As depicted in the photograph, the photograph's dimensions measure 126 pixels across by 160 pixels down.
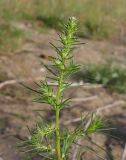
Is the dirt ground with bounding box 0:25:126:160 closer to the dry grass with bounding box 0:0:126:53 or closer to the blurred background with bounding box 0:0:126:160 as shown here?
the blurred background with bounding box 0:0:126:160

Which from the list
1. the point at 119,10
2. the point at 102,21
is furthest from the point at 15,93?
the point at 119,10

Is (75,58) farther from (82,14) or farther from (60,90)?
(60,90)

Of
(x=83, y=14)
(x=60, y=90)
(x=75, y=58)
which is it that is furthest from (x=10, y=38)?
(x=60, y=90)

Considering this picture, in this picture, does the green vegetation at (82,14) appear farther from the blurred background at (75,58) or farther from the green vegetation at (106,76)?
the green vegetation at (106,76)

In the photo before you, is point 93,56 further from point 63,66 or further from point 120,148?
point 63,66

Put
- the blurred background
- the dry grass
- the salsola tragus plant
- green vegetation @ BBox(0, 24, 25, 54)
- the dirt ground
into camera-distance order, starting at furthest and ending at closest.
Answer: the dry grass
green vegetation @ BBox(0, 24, 25, 54)
the blurred background
the dirt ground
the salsola tragus plant

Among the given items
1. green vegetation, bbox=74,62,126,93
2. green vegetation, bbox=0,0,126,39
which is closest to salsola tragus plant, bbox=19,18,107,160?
green vegetation, bbox=74,62,126,93

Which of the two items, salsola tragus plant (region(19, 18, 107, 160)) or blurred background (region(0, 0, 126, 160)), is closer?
salsola tragus plant (region(19, 18, 107, 160))
